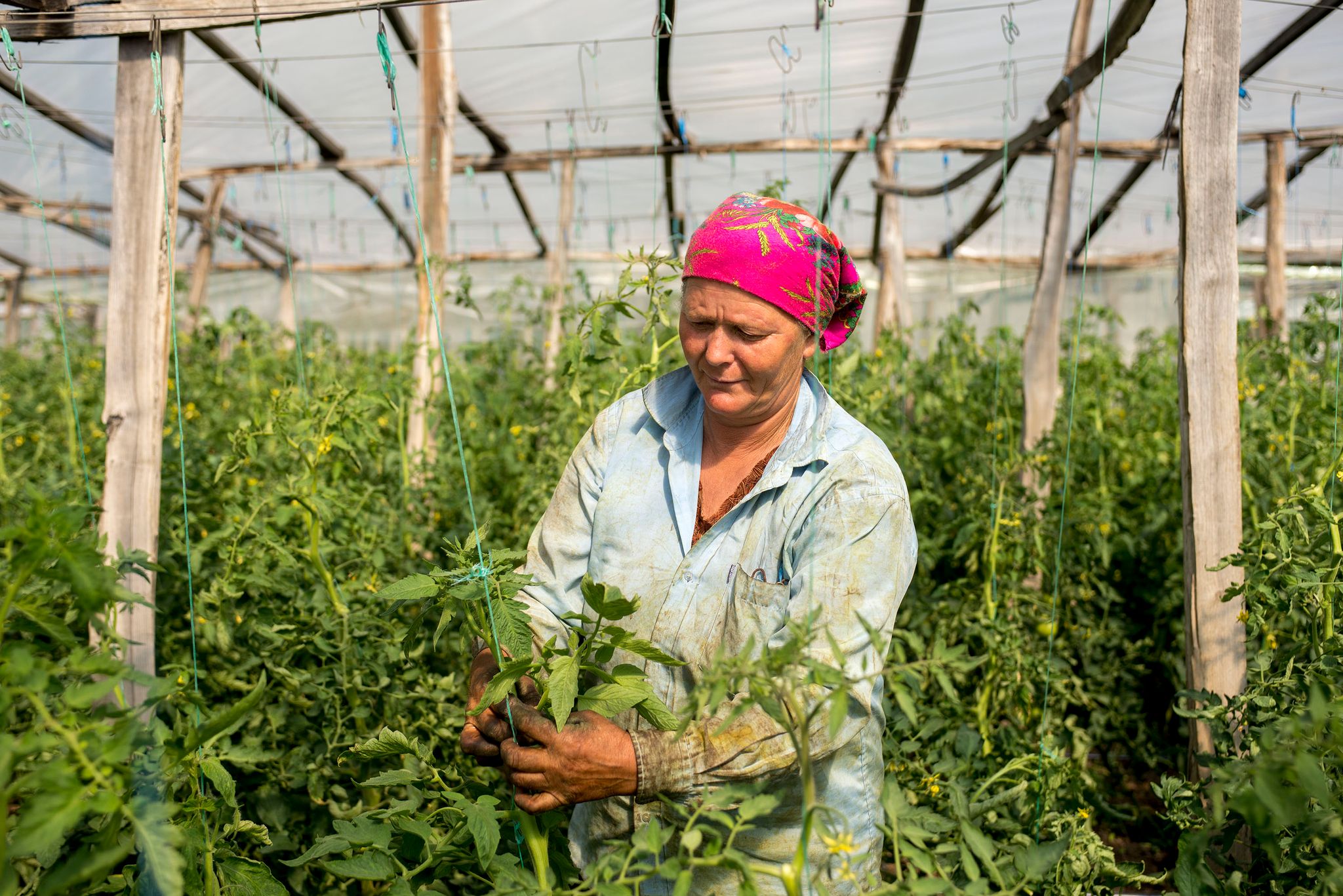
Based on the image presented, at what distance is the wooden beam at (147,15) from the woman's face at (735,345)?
1185 mm

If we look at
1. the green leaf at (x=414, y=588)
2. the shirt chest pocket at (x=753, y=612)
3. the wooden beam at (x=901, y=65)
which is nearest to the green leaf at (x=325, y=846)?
the green leaf at (x=414, y=588)

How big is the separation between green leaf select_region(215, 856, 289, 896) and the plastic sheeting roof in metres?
3.14

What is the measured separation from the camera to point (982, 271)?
12.8 meters

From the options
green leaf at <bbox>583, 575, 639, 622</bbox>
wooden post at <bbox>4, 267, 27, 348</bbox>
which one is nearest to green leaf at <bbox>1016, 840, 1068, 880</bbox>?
green leaf at <bbox>583, 575, 639, 622</bbox>

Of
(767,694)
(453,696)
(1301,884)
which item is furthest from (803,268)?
(453,696)

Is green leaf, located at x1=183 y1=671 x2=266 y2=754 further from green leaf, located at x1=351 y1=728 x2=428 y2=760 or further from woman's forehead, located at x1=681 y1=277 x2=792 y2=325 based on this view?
woman's forehead, located at x1=681 y1=277 x2=792 y2=325

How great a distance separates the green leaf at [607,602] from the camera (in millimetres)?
1240

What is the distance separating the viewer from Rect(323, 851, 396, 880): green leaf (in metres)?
1.31

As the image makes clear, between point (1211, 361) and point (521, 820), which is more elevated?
point (1211, 361)

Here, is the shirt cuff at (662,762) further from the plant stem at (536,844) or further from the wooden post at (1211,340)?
the wooden post at (1211,340)

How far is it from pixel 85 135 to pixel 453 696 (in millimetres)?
7182

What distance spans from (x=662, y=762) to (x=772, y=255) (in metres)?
0.76

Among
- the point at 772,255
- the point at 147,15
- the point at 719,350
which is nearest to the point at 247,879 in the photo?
the point at 719,350

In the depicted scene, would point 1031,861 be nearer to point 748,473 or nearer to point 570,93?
point 748,473
